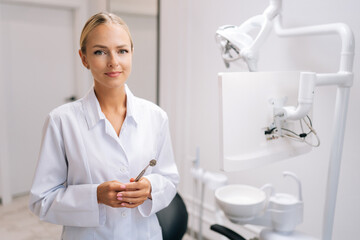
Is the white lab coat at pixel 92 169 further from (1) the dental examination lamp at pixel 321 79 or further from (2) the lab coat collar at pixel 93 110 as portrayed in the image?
(1) the dental examination lamp at pixel 321 79

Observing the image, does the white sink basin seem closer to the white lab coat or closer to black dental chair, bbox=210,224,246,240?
black dental chair, bbox=210,224,246,240

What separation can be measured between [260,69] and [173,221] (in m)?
1.04

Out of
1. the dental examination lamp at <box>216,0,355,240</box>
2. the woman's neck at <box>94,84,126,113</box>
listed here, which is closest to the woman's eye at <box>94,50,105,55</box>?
the woman's neck at <box>94,84,126,113</box>

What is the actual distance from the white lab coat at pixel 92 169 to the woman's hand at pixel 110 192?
3cm

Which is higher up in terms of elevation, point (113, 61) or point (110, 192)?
point (113, 61)

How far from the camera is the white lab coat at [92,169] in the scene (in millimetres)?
931

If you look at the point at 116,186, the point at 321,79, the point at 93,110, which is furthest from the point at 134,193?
the point at 321,79

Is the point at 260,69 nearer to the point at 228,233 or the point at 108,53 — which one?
the point at 228,233

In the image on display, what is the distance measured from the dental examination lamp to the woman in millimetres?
515

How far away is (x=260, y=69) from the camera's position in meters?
1.90

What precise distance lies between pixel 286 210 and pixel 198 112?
1.23 metres

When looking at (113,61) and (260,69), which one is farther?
(260,69)

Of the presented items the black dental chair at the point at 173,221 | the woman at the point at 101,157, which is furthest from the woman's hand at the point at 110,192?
the black dental chair at the point at 173,221

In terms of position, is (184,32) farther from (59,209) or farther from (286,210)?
(59,209)
